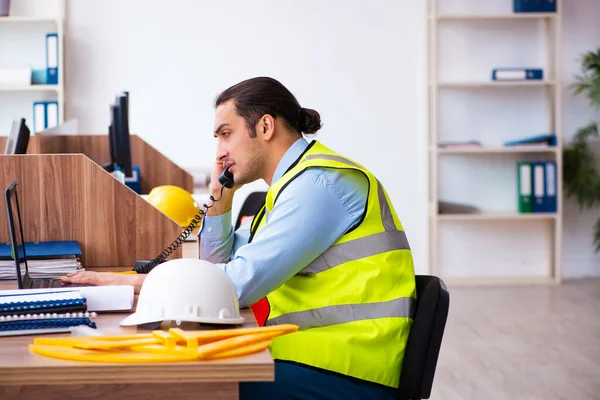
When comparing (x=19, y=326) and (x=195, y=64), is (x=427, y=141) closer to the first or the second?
(x=195, y=64)

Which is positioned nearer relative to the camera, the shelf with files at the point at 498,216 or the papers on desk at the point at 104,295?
the papers on desk at the point at 104,295

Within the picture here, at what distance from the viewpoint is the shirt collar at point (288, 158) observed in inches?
80.8

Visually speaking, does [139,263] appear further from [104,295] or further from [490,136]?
[490,136]


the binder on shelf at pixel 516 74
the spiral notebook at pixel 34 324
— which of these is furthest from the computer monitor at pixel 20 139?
the binder on shelf at pixel 516 74

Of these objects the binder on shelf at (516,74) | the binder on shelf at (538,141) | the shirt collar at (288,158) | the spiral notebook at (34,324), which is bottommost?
the spiral notebook at (34,324)

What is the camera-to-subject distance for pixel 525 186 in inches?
246

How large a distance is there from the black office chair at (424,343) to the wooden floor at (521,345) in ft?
5.93

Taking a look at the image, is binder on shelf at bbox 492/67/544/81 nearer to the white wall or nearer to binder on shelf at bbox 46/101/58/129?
the white wall

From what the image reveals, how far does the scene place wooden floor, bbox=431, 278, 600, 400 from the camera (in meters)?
3.67

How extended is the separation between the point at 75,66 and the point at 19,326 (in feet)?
15.9

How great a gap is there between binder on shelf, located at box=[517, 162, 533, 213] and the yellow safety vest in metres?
4.52

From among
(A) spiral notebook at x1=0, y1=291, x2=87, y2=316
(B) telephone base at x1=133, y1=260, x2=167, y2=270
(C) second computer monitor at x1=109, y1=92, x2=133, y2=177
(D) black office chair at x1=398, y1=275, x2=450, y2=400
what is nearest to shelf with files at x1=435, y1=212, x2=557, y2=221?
(C) second computer monitor at x1=109, y1=92, x2=133, y2=177

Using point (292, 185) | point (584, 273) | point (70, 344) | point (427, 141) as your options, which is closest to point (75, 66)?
point (427, 141)

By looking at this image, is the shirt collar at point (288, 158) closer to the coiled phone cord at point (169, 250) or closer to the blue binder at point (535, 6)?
the coiled phone cord at point (169, 250)
